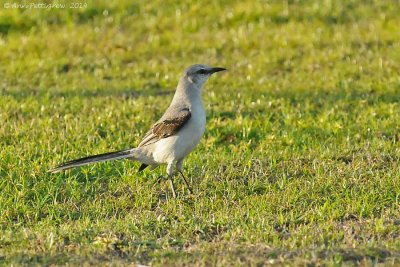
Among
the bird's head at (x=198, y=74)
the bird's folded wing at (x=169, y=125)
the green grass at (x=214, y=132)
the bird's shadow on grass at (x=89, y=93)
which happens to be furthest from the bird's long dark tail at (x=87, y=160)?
the bird's shadow on grass at (x=89, y=93)

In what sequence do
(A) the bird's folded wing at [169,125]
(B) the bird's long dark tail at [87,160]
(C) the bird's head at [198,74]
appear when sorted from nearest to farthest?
(B) the bird's long dark tail at [87,160], (A) the bird's folded wing at [169,125], (C) the bird's head at [198,74]

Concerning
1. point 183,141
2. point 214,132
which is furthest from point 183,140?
point 214,132

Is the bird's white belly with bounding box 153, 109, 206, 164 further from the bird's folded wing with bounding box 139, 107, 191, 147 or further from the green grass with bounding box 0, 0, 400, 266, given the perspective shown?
the green grass with bounding box 0, 0, 400, 266

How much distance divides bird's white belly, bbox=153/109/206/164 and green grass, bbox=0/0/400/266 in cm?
36

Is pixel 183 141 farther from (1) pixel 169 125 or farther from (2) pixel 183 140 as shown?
(1) pixel 169 125

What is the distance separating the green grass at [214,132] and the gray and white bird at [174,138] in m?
0.26

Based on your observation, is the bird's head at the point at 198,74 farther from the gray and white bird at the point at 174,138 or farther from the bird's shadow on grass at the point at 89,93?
the bird's shadow on grass at the point at 89,93

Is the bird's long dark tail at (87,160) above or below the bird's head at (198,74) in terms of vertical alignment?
below

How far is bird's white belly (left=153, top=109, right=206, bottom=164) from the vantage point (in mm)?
7613

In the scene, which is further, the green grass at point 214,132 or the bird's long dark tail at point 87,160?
the bird's long dark tail at point 87,160

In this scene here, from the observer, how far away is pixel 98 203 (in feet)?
24.2

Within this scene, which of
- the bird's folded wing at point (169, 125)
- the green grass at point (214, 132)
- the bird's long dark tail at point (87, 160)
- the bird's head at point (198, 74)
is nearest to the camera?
the green grass at point (214, 132)

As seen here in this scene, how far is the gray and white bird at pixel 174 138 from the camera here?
7.61m

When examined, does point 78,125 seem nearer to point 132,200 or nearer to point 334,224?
point 132,200
